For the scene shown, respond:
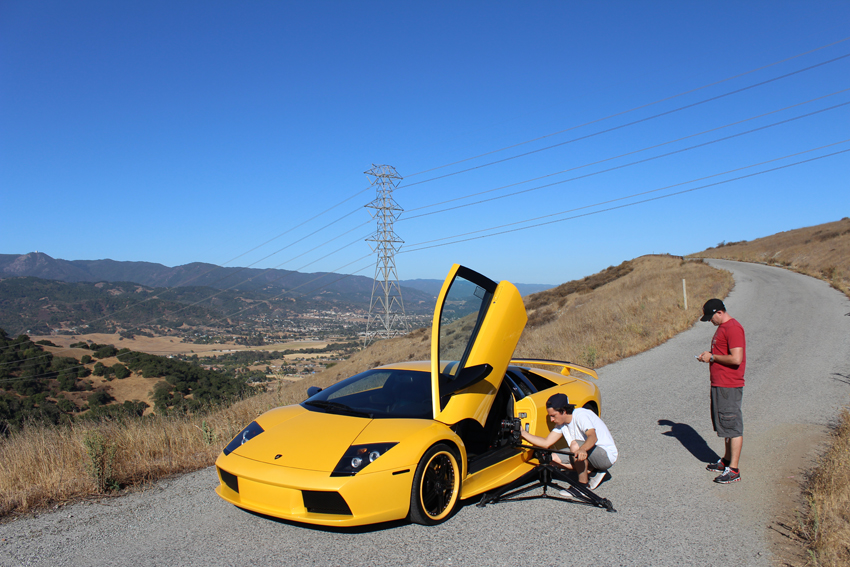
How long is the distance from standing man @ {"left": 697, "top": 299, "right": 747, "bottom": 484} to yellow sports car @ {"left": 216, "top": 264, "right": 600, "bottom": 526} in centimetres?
173

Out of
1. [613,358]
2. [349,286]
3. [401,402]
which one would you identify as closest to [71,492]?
[401,402]

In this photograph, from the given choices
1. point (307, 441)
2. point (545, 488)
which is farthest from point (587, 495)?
point (307, 441)

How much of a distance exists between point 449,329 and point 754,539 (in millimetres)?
2699

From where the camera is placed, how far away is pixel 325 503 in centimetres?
334

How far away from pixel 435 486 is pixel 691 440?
3.87 metres

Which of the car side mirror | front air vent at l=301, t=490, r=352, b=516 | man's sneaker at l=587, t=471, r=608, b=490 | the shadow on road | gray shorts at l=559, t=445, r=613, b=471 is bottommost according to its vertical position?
man's sneaker at l=587, t=471, r=608, b=490

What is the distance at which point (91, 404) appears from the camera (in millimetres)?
24859

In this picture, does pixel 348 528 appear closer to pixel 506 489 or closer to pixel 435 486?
pixel 435 486

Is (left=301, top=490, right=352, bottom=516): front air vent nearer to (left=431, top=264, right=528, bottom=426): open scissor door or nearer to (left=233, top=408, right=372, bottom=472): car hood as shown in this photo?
(left=233, top=408, right=372, bottom=472): car hood

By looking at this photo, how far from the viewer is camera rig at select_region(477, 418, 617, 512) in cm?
413

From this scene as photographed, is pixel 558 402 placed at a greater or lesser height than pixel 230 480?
greater

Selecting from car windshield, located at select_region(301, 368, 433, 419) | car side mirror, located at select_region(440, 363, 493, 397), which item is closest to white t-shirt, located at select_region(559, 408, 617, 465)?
car side mirror, located at select_region(440, 363, 493, 397)

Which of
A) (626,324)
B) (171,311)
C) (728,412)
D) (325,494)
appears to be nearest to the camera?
(325,494)

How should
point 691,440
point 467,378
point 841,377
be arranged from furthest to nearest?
point 841,377
point 691,440
point 467,378
